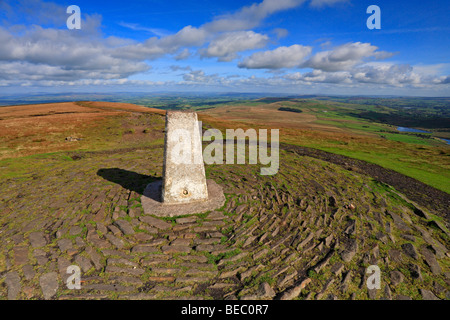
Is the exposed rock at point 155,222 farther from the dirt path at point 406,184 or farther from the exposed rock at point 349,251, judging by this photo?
the dirt path at point 406,184

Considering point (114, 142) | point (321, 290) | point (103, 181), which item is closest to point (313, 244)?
point (321, 290)

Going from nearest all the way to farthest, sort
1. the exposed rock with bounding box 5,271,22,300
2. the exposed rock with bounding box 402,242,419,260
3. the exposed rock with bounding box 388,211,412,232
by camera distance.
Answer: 1. the exposed rock with bounding box 5,271,22,300
2. the exposed rock with bounding box 402,242,419,260
3. the exposed rock with bounding box 388,211,412,232

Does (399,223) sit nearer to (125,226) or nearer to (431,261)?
(431,261)

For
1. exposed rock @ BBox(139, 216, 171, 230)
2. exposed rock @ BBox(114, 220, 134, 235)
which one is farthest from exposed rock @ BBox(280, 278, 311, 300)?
exposed rock @ BBox(114, 220, 134, 235)

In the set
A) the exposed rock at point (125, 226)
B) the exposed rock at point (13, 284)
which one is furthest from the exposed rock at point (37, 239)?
the exposed rock at point (125, 226)

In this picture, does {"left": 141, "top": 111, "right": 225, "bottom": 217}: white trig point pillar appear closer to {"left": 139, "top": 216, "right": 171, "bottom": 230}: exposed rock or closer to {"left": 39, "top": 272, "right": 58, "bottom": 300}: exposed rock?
{"left": 139, "top": 216, "right": 171, "bottom": 230}: exposed rock

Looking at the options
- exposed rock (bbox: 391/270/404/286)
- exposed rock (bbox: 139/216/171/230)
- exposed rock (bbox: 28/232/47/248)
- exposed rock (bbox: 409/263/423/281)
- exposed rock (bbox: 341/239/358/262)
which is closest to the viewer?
exposed rock (bbox: 391/270/404/286)

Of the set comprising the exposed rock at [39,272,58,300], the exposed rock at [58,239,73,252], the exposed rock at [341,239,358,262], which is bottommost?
the exposed rock at [341,239,358,262]

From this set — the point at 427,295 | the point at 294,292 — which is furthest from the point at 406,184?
the point at 294,292
